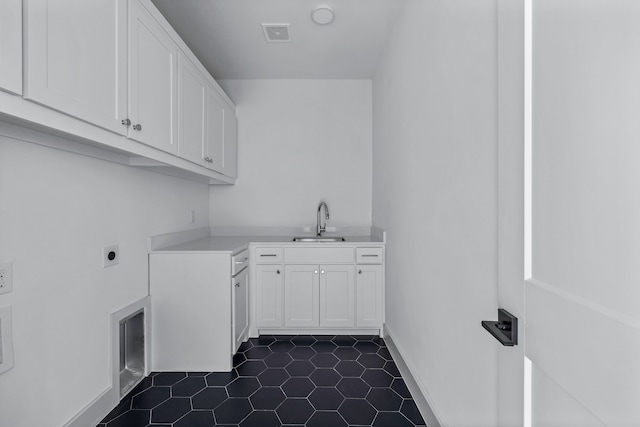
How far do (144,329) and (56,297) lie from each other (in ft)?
2.65

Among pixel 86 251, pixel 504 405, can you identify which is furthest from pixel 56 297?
pixel 504 405

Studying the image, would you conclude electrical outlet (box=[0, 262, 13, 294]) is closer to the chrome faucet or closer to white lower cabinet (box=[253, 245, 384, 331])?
white lower cabinet (box=[253, 245, 384, 331])

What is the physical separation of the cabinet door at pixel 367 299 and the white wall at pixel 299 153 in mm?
734

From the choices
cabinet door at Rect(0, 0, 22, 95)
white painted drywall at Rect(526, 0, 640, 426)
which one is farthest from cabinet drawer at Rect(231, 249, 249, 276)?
white painted drywall at Rect(526, 0, 640, 426)

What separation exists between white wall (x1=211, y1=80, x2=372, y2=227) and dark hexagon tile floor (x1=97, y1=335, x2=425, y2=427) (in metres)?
1.43

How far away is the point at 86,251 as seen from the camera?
1678 mm

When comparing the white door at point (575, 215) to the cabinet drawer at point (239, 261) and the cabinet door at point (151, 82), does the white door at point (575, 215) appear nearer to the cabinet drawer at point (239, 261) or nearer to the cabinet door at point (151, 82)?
the cabinet door at point (151, 82)

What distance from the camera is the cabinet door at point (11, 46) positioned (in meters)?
0.92

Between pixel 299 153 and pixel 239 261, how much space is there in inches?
57.8

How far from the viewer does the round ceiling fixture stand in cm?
225

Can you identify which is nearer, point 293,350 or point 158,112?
point 158,112

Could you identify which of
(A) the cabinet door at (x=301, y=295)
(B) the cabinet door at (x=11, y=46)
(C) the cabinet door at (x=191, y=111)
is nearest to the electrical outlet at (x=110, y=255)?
(C) the cabinet door at (x=191, y=111)

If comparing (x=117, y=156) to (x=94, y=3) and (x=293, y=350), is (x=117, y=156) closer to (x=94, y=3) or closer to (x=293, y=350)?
(x=94, y=3)

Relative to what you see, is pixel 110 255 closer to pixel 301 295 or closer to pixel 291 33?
pixel 301 295
